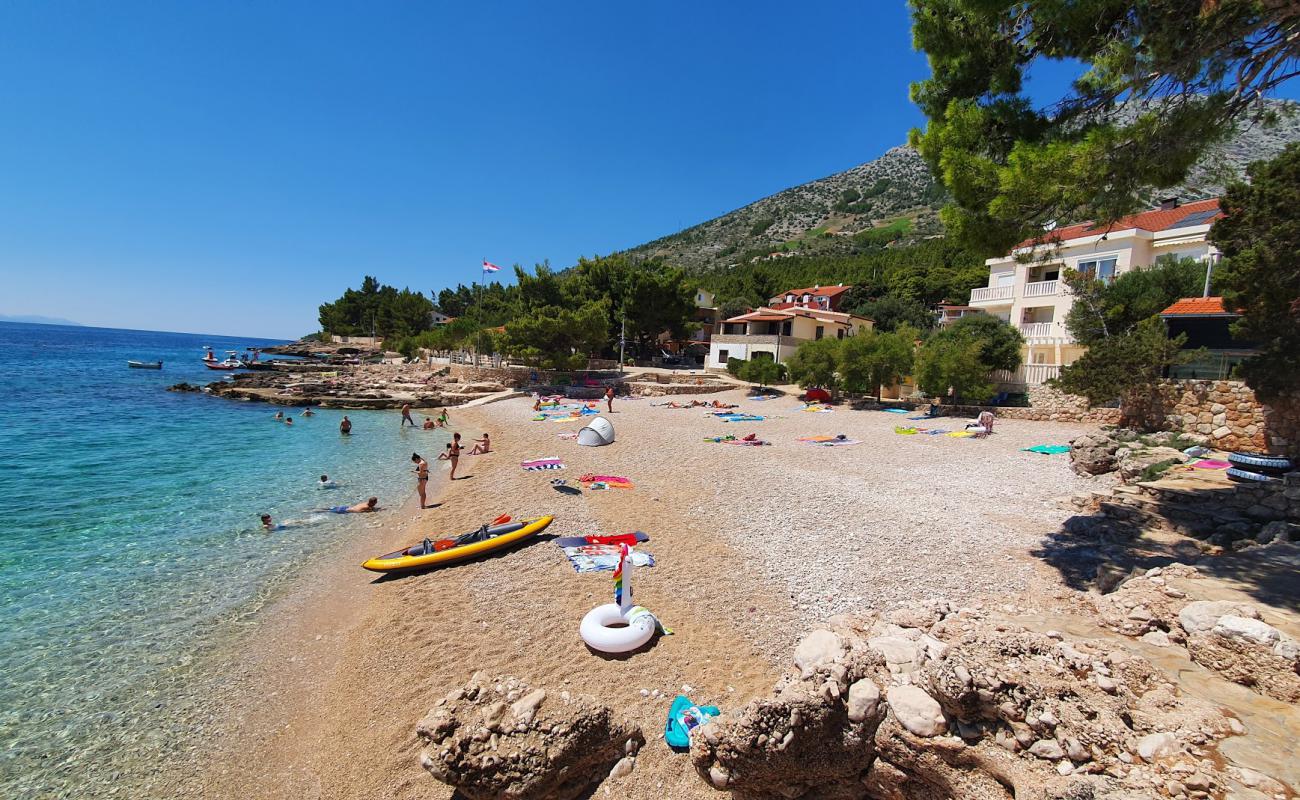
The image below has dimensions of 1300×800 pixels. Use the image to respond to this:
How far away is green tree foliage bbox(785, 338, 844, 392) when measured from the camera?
1133 inches

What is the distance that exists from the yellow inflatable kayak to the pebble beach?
250 mm

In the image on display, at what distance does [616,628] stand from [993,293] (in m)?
31.5

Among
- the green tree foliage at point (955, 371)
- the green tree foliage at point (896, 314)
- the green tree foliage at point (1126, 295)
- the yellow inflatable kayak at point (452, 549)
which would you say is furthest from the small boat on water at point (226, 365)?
the green tree foliage at point (1126, 295)

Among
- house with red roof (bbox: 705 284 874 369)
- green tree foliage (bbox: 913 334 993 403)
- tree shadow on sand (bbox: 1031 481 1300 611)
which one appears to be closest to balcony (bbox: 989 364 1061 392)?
green tree foliage (bbox: 913 334 993 403)

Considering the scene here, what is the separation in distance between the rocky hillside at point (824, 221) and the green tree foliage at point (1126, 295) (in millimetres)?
87927

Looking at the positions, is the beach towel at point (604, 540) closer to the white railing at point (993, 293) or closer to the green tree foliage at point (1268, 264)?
the green tree foliage at point (1268, 264)

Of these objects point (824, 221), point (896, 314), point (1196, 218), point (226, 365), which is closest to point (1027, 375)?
point (1196, 218)

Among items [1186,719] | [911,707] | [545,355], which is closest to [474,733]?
[911,707]

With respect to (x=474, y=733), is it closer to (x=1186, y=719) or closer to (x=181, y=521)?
(x=1186, y=719)

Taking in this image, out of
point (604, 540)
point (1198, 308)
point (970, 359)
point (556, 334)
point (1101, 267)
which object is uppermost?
point (1101, 267)

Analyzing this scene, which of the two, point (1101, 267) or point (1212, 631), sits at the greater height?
point (1101, 267)

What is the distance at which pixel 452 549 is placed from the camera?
9.52m

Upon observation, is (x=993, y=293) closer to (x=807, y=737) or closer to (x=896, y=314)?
(x=896, y=314)

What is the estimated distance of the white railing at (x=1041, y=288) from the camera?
26.1 meters
